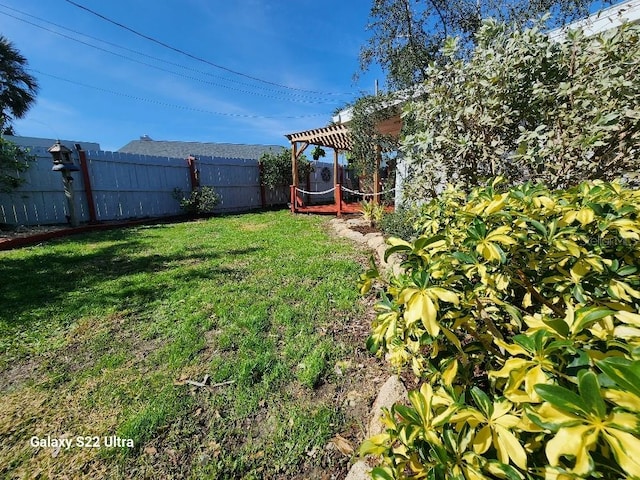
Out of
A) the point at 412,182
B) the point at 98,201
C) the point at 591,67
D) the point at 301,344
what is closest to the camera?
the point at 591,67

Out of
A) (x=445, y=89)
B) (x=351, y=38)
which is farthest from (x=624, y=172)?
(x=351, y=38)

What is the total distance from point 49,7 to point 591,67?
1380 cm

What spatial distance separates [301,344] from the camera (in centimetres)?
239

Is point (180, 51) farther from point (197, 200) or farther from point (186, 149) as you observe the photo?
point (186, 149)

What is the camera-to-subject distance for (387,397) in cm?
177

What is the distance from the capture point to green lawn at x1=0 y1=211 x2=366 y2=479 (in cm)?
155

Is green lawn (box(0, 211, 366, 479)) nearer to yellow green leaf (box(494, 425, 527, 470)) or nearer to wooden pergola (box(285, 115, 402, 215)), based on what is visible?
yellow green leaf (box(494, 425, 527, 470))

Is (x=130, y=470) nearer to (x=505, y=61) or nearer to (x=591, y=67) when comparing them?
(x=505, y=61)

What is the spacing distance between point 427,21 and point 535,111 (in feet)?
22.2

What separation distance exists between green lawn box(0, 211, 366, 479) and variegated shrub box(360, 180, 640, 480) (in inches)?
37.2

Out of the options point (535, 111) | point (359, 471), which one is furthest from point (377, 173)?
point (359, 471)

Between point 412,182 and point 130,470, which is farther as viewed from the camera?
point 412,182

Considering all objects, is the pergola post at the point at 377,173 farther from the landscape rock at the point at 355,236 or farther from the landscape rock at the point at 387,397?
the landscape rock at the point at 387,397

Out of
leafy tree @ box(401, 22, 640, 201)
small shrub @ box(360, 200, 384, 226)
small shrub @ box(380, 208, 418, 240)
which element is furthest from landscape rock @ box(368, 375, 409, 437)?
small shrub @ box(360, 200, 384, 226)
